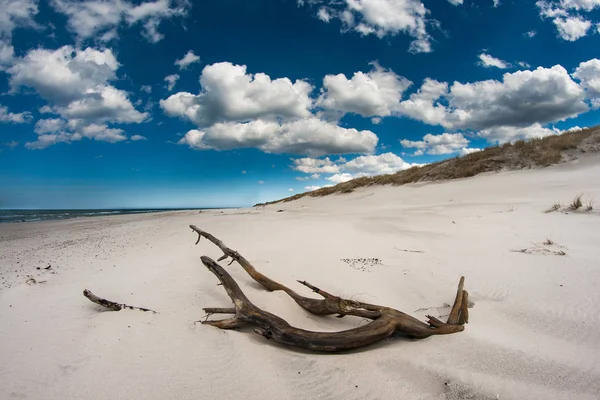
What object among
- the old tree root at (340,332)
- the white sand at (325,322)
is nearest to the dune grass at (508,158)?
the white sand at (325,322)

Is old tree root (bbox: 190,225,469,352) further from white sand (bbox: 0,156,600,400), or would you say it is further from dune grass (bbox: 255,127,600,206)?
dune grass (bbox: 255,127,600,206)

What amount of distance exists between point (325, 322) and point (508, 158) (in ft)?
50.7

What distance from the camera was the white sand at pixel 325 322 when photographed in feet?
7.32

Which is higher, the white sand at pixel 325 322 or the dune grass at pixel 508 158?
the dune grass at pixel 508 158

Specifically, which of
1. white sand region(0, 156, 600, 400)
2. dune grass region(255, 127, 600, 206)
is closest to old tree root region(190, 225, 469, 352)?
white sand region(0, 156, 600, 400)

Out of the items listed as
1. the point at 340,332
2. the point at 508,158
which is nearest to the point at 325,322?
the point at 340,332

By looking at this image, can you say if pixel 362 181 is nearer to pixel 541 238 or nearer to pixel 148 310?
pixel 541 238

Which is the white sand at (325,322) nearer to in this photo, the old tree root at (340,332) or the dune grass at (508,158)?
the old tree root at (340,332)

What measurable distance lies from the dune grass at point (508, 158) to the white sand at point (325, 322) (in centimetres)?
876

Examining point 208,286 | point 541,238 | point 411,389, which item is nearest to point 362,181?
point 541,238

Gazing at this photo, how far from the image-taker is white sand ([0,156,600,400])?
2.23 meters

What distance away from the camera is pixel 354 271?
15.7 feet

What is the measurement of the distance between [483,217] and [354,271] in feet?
15.6

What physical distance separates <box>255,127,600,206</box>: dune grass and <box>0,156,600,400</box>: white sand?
8765 millimetres
